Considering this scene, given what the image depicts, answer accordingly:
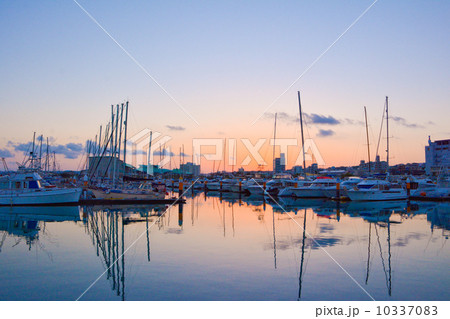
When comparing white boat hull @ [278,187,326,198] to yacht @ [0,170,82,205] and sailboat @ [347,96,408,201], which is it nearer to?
sailboat @ [347,96,408,201]

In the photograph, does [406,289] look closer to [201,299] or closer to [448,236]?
[201,299]

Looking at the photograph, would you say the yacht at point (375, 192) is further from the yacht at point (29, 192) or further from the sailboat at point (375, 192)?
the yacht at point (29, 192)

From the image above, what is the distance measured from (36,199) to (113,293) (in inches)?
1186

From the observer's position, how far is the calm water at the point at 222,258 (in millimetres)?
12211

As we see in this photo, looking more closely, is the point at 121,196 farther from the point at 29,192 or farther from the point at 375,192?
the point at 375,192

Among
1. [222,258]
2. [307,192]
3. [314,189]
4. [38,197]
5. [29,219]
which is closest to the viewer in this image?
[222,258]

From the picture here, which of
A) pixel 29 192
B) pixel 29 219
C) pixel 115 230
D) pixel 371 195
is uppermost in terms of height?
pixel 29 192

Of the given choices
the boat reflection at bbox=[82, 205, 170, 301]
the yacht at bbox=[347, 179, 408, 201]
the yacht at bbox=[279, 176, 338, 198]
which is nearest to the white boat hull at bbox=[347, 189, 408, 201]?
the yacht at bbox=[347, 179, 408, 201]

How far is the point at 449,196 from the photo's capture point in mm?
51438

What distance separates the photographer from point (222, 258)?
55.5ft

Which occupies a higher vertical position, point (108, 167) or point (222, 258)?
point (108, 167)

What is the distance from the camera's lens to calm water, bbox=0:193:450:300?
1221cm

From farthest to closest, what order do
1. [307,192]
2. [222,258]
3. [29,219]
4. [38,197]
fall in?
[307,192] → [38,197] → [29,219] → [222,258]

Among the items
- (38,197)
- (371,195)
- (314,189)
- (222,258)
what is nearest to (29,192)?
(38,197)
